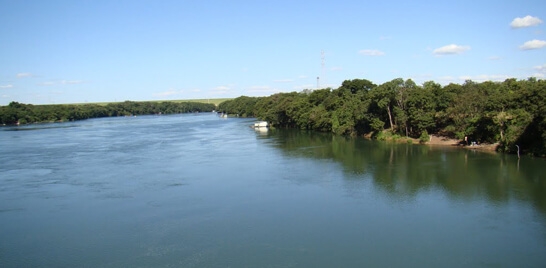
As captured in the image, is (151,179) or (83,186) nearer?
(83,186)

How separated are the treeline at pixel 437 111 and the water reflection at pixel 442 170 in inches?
86.5

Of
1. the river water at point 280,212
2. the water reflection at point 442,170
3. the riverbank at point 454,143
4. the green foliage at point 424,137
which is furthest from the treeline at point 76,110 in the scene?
the riverbank at point 454,143

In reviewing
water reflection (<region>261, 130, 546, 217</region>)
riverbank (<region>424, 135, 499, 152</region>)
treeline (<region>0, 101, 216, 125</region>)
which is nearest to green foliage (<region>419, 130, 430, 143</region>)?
riverbank (<region>424, 135, 499, 152</region>)

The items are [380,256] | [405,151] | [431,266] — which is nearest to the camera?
[431,266]

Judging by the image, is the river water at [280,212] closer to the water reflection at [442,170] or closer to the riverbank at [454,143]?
the water reflection at [442,170]

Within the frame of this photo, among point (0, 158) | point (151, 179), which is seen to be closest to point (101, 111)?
point (0, 158)

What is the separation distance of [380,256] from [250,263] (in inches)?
167

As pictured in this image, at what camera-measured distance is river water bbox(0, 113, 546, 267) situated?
1395 cm

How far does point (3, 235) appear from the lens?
54.9ft

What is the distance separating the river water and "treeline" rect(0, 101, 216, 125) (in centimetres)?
7947

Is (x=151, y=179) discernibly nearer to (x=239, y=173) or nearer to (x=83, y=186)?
(x=83, y=186)

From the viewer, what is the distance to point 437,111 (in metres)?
39.8

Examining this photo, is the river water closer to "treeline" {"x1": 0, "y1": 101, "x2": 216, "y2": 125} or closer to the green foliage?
the green foliage

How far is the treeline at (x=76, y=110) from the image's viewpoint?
330ft
